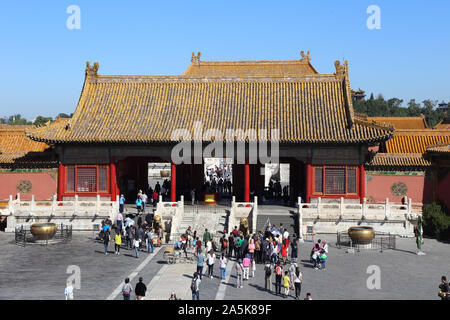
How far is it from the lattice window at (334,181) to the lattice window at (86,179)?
1571cm

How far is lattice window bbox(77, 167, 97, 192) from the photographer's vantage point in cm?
3978

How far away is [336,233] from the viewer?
35.5 m

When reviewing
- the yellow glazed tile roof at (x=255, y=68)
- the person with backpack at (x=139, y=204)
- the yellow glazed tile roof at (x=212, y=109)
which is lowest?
the person with backpack at (x=139, y=204)

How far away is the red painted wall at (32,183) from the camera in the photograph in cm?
4084

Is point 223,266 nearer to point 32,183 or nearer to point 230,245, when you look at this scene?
point 230,245

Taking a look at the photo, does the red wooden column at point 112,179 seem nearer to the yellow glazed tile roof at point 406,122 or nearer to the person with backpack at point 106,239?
the person with backpack at point 106,239

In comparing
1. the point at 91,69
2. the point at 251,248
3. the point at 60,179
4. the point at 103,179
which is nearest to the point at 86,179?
the point at 103,179

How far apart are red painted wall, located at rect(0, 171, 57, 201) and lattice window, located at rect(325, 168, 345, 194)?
18.8 m

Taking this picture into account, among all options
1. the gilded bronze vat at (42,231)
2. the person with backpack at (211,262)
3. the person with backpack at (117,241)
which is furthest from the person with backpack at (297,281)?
the gilded bronze vat at (42,231)

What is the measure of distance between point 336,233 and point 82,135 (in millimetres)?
17830

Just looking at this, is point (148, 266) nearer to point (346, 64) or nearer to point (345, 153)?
point (345, 153)

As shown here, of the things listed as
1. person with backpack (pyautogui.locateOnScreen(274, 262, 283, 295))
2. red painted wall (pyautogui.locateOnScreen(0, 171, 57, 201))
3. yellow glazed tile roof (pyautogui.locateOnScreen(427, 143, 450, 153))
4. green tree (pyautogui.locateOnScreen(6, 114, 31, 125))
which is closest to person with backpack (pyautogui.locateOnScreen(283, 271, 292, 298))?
person with backpack (pyautogui.locateOnScreen(274, 262, 283, 295))

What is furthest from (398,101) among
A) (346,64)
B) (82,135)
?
(82,135)

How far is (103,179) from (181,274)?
15507 millimetres
